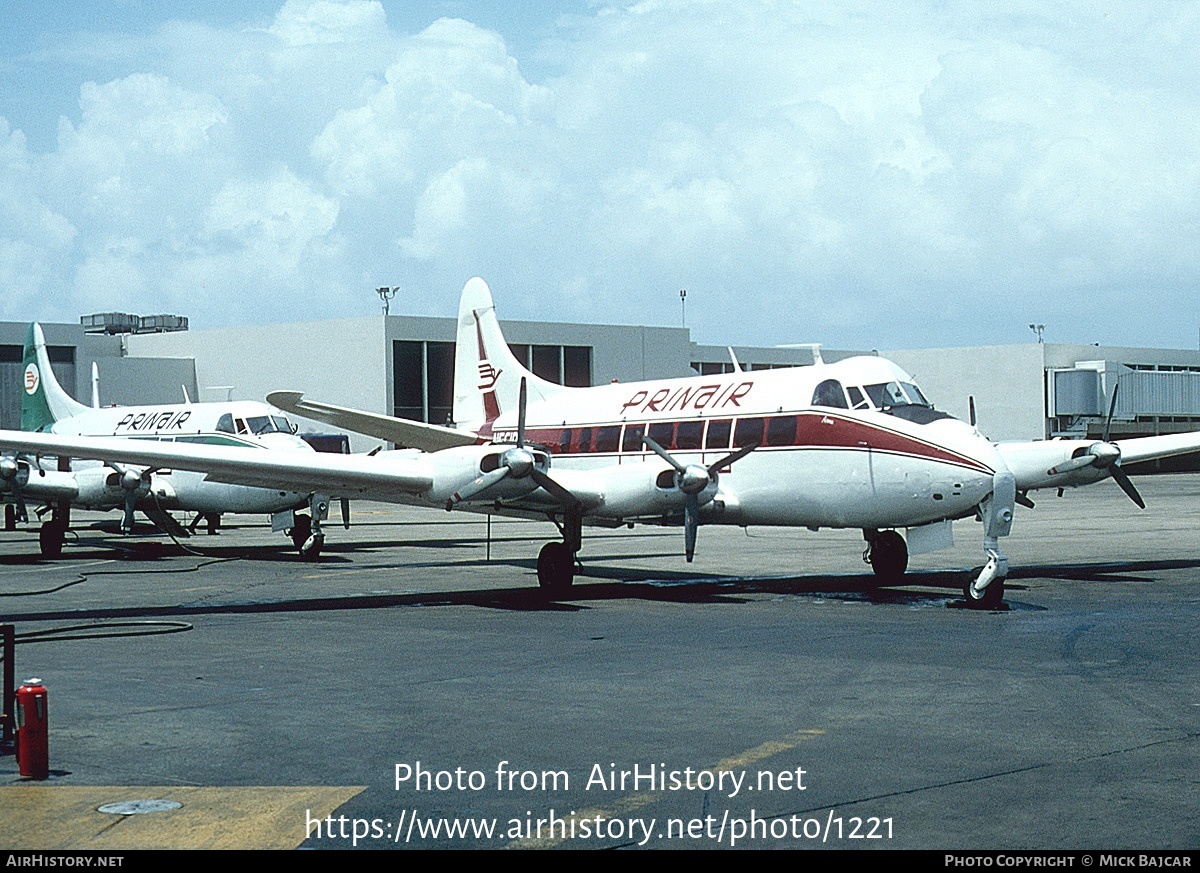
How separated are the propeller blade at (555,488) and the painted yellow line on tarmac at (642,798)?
30.8 ft

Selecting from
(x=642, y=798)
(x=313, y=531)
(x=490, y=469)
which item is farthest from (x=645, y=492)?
(x=642, y=798)

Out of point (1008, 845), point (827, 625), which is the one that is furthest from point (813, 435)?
point (1008, 845)

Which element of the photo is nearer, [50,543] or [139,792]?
[139,792]

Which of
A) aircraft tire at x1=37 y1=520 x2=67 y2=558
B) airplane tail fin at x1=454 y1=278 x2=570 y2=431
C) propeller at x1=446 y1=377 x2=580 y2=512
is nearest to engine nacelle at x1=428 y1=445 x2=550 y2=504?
propeller at x1=446 y1=377 x2=580 y2=512

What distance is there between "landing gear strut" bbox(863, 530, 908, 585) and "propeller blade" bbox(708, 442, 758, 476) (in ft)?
8.92

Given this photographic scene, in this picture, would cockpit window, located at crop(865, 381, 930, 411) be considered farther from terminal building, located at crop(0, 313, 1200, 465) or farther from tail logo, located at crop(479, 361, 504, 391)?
terminal building, located at crop(0, 313, 1200, 465)

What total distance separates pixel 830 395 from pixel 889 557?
329cm

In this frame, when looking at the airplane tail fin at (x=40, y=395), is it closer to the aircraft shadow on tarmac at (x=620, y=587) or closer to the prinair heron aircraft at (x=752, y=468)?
the aircraft shadow on tarmac at (x=620, y=587)

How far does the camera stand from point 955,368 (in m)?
87.1

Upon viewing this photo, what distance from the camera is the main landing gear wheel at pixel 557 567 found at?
2095cm

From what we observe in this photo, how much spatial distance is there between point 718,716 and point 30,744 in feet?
17.0

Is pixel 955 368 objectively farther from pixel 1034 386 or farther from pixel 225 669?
pixel 225 669

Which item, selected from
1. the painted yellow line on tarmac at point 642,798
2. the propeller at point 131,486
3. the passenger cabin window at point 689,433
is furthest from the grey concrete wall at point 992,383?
the painted yellow line on tarmac at point 642,798

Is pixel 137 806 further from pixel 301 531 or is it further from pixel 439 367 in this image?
pixel 439 367
